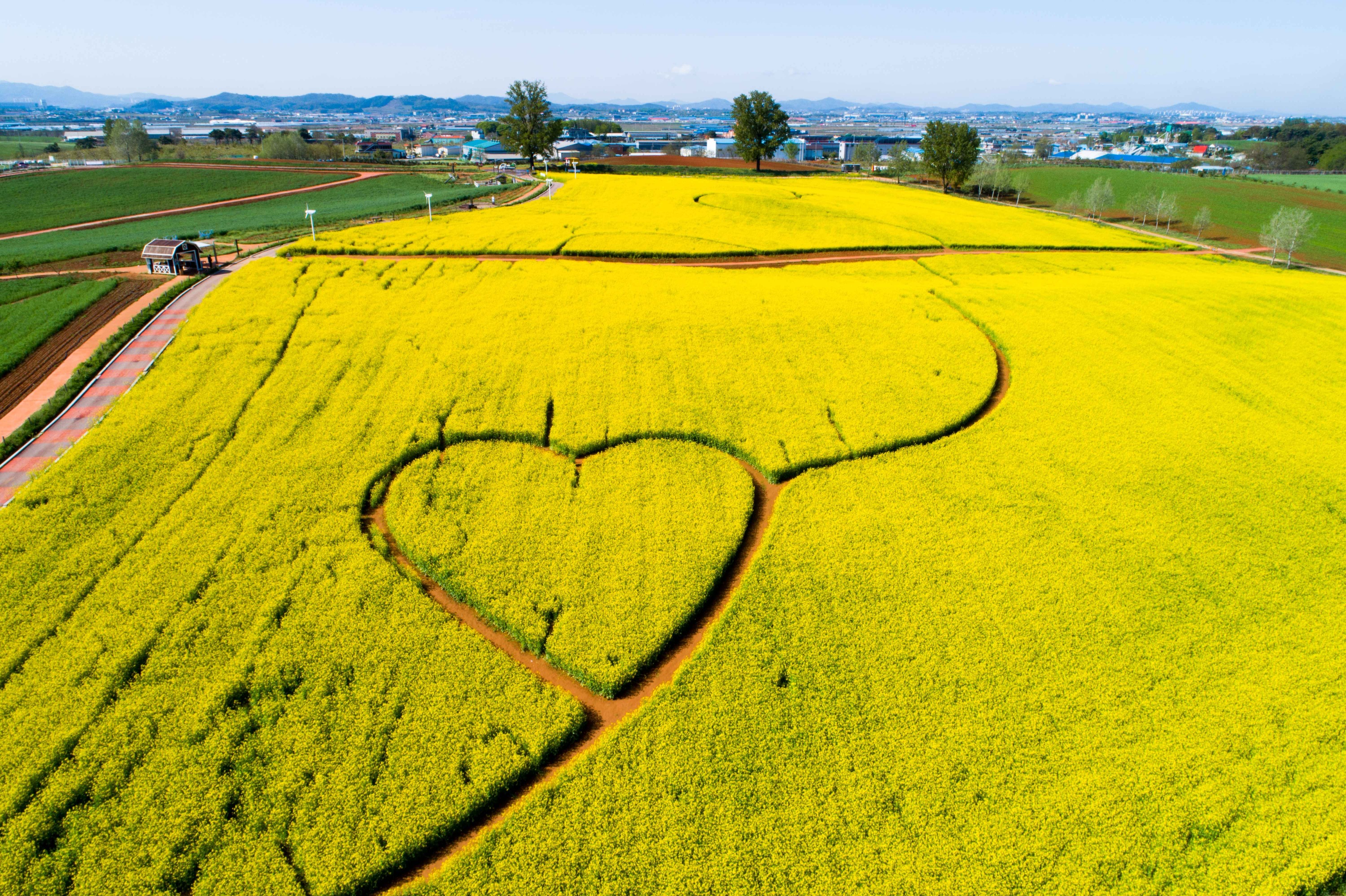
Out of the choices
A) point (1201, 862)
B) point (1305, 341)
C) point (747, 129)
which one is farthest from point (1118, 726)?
point (747, 129)

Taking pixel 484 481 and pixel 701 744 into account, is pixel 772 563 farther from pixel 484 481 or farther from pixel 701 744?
pixel 484 481

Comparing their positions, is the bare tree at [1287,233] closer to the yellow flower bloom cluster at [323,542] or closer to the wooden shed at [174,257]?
the yellow flower bloom cluster at [323,542]

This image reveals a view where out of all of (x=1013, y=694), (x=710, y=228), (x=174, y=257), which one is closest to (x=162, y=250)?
(x=174, y=257)

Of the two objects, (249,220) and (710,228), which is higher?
(710,228)

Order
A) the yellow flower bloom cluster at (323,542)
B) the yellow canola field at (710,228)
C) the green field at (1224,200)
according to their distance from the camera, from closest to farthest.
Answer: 1. the yellow flower bloom cluster at (323,542)
2. the yellow canola field at (710,228)
3. the green field at (1224,200)

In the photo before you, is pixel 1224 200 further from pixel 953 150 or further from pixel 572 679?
pixel 572 679

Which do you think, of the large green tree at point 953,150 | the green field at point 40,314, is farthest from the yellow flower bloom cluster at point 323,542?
the large green tree at point 953,150

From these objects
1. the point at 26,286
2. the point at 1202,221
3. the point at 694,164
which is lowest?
the point at 26,286
